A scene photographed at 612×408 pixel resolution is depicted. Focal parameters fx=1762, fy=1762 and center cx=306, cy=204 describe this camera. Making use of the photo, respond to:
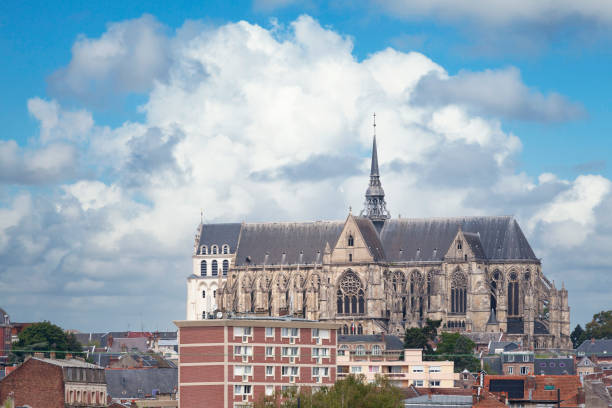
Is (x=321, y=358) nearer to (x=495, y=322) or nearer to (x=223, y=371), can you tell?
(x=223, y=371)

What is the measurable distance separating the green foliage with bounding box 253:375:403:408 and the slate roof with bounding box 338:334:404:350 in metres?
74.4

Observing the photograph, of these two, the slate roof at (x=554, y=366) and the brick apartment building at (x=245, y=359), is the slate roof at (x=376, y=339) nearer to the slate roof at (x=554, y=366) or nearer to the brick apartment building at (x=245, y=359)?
the slate roof at (x=554, y=366)

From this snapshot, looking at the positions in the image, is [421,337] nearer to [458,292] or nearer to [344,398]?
[458,292]

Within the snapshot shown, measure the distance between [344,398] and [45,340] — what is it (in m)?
86.7

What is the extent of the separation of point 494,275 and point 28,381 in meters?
91.7

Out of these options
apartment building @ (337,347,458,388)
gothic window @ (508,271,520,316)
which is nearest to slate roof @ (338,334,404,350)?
gothic window @ (508,271,520,316)

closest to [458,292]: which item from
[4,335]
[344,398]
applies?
[4,335]

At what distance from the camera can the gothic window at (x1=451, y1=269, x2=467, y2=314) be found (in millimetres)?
198000

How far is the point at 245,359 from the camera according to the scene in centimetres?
12275

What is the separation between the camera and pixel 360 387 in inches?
4353

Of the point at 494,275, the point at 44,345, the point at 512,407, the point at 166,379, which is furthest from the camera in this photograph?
the point at 494,275

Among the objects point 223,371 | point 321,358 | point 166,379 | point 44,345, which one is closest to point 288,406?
point 223,371

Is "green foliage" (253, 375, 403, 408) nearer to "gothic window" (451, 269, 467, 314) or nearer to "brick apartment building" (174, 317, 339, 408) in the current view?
"brick apartment building" (174, 317, 339, 408)

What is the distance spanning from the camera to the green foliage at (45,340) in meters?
184
